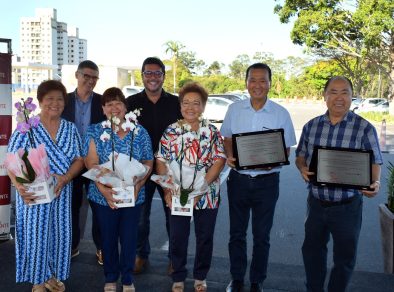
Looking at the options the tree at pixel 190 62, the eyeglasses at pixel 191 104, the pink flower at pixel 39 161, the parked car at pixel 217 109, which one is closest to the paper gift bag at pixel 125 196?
the pink flower at pixel 39 161

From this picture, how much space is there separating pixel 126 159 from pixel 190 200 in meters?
0.58

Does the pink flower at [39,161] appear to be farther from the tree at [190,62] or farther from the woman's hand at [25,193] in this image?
the tree at [190,62]

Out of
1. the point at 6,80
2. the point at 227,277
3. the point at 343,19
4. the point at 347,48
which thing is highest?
the point at 343,19

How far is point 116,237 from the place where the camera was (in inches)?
136

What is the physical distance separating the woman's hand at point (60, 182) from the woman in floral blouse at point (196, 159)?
745 millimetres

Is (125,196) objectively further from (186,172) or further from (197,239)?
(197,239)

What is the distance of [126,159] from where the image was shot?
3.19 meters

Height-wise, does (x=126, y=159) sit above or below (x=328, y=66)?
below

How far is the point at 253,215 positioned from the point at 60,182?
159 cm

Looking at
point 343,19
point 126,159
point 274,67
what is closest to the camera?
point 126,159

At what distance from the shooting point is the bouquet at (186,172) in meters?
3.22

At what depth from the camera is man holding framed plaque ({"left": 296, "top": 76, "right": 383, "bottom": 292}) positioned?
9.64ft

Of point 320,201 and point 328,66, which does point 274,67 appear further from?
point 320,201

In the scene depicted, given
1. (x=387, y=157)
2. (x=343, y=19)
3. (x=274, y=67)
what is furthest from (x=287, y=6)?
(x=274, y=67)
